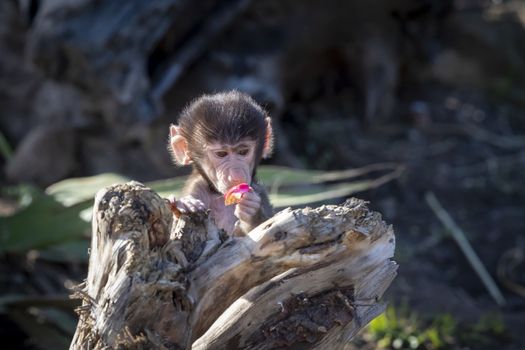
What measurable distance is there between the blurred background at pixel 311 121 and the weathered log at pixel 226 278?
1.68 meters

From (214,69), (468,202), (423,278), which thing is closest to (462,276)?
(423,278)

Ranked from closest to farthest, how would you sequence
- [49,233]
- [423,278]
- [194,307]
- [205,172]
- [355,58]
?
[194,307] → [205,172] → [49,233] → [423,278] → [355,58]

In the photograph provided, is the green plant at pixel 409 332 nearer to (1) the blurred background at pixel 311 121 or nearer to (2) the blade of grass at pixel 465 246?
(1) the blurred background at pixel 311 121

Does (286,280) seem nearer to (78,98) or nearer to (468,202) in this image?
(78,98)

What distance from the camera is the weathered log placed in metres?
2.34

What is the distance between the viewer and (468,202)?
7.13 meters

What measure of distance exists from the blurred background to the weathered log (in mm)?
1679

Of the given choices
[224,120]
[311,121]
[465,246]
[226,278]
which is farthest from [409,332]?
[311,121]

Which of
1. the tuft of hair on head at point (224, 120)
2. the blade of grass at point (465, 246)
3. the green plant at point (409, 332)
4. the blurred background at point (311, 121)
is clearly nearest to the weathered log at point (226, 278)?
the tuft of hair on head at point (224, 120)

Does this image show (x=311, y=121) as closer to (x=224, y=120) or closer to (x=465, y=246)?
(x=465, y=246)

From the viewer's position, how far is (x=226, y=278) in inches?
100

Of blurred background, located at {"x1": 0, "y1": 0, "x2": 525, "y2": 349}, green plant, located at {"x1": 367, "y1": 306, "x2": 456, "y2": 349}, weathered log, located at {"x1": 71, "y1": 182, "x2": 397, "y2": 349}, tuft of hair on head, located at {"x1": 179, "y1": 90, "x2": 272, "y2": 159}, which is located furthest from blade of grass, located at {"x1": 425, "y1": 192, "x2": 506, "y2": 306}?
weathered log, located at {"x1": 71, "y1": 182, "x2": 397, "y2": 349}

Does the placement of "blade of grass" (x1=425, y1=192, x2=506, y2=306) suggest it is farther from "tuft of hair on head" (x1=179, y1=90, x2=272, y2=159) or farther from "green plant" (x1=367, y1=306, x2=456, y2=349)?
"tuft of hair on head" (x1=179, y1=90, x2=272, y2=159)

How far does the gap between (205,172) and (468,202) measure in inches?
153
